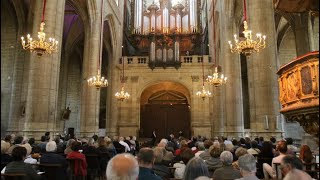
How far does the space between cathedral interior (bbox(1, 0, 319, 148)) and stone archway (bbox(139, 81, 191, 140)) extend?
3.2 inches

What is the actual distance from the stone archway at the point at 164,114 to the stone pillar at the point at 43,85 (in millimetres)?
12450

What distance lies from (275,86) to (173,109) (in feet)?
46.7

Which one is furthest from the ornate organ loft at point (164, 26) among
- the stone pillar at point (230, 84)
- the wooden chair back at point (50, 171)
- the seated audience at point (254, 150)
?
the wooden chair back at point (50, 171)

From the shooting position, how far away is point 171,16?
26609 millimetres

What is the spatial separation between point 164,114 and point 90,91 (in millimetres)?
8606

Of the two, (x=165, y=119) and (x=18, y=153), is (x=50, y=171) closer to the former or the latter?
(x=18, y=153)

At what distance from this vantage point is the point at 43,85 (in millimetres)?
9961

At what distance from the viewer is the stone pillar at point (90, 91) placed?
15672 mm

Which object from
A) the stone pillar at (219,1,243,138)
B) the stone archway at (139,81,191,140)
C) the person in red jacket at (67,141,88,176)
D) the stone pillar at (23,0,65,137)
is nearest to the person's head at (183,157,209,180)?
the person in red jacket at (67,141,88,176)

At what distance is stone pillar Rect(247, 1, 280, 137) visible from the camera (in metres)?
9.22

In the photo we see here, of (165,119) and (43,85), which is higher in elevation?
(43,85)

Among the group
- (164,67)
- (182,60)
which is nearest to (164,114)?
(164,67)

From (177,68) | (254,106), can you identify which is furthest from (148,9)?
(254,106)

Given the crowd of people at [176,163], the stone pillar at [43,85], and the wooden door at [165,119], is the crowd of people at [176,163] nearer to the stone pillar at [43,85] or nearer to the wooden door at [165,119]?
the stone pillar at [43,85]
